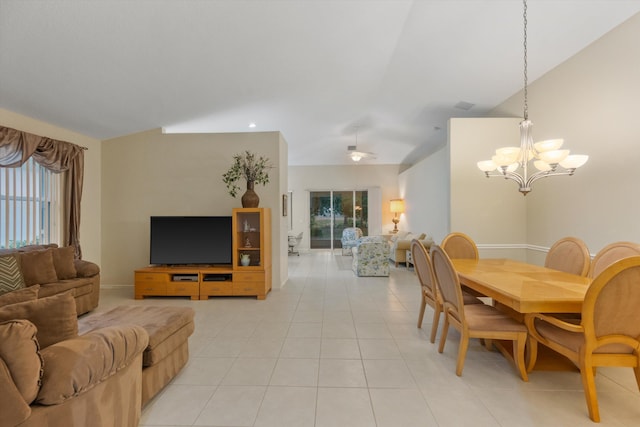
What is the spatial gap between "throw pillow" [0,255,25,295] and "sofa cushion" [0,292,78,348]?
2538 millimetres

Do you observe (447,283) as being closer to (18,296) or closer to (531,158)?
(531,158)

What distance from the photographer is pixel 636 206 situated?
10.2 feet

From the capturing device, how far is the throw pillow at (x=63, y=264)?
397 centimetres

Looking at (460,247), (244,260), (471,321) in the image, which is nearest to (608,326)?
(471,321)

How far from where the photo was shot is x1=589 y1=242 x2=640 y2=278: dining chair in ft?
8.41

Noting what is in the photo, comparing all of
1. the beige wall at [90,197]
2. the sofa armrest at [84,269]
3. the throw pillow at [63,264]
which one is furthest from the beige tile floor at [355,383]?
the beige wall at [90,197]

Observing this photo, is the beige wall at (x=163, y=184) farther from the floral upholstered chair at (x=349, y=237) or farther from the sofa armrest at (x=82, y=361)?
the floral upholstered chair at (x=349, y=237)

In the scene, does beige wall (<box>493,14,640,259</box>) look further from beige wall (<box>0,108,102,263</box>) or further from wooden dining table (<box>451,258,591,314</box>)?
beige wall (<box>0,108,102,263</box>)

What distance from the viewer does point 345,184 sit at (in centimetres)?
1028

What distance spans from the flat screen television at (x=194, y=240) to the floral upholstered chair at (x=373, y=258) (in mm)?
2732

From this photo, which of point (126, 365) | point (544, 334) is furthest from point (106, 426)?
point (544, 334)

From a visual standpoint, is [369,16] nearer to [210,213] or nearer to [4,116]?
[210,213]

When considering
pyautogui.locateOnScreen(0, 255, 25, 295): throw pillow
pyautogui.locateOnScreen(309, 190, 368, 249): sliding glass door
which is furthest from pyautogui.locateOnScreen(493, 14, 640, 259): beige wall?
pyautogui.locateOnScreen(0, 255, 25, 295): throw pillow

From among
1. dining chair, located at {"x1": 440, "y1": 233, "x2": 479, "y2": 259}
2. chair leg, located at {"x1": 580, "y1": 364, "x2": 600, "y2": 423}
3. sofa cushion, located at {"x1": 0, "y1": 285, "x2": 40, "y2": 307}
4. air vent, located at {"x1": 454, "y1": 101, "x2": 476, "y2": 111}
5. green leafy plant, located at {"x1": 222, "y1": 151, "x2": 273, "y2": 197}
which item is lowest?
chair leg, located at {"x1": 580, "y1": 364, "x2": 600, "y2": 423}
